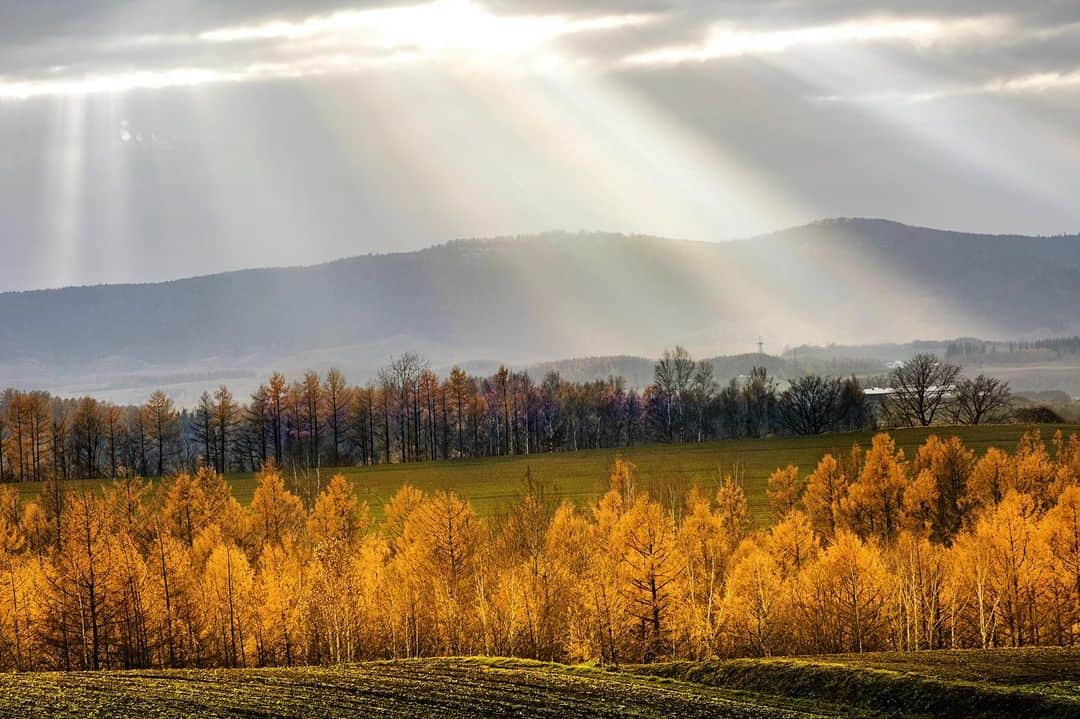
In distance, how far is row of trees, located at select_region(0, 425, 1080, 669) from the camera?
7762 centimetres

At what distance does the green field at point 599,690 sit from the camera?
149 ft

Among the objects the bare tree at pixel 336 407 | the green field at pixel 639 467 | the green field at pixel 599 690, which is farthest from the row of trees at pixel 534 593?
the bare tree at pixel 336 407

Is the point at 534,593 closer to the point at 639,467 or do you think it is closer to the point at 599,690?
the point at 599,690

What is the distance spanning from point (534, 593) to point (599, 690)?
96.9ft

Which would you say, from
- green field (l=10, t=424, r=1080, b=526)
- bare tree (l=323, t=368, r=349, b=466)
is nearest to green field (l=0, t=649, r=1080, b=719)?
green field (l=10, t=424, r=1080, b=526)

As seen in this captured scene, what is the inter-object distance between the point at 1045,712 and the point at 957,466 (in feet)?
254

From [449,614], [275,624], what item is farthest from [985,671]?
[275,624]

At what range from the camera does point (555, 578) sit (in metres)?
83.4

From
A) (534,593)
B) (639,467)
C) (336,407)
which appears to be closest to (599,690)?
(534,593)

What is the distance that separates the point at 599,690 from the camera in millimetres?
51656

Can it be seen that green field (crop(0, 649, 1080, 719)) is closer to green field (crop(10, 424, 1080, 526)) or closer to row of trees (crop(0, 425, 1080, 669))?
row of trees (crop(0, 425, 1080, 669))

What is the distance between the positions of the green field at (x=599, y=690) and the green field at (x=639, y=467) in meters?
62.7

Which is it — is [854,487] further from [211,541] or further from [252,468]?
[252,468]

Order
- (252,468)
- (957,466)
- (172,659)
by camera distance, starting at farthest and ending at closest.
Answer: (252,468) → (957,466) → (172,659)
